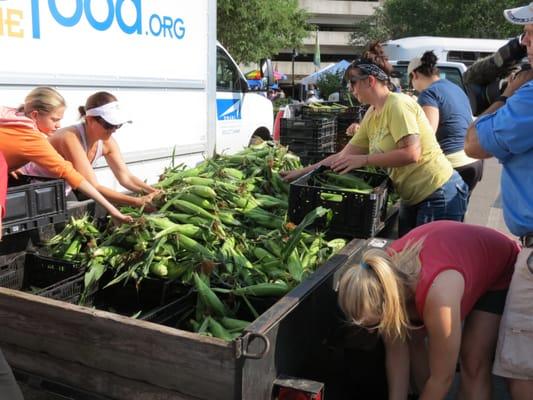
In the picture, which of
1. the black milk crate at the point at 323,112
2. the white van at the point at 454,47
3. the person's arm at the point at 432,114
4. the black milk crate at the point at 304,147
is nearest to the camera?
the person's arm at the point at 432,114

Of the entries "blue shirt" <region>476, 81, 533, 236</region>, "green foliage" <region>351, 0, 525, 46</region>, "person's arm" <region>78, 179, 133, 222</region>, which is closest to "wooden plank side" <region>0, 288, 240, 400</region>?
"person's arm" <region>78, 179, 133, 222</region>

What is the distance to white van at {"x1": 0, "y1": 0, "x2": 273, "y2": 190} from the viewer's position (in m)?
4.89

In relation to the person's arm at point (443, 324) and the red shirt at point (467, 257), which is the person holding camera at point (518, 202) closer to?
the red shirt at point (467, 257)

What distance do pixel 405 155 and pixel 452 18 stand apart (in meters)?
38.5

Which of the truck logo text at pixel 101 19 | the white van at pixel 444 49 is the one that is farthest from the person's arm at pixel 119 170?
the white van at pixel 444 49


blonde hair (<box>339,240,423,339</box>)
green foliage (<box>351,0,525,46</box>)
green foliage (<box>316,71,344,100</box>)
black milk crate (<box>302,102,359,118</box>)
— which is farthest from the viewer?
green foliage (<box>351,0,525,46</box>)

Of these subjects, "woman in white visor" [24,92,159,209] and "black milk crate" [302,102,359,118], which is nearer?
"woman in white visor" [24,92,159,209]

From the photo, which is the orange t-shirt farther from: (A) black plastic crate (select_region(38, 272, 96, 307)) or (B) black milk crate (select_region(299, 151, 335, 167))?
(B) black milk crate (select_region(299, 151, 335, 167))

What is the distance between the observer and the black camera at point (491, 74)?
274 centimetres

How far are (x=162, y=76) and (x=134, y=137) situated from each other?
86 centimetres

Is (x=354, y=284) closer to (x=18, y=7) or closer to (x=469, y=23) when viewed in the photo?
(x=18, y=7)

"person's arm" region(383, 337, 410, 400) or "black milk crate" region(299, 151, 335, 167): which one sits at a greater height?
"black milk crate" region(299, 151, 335, 167)

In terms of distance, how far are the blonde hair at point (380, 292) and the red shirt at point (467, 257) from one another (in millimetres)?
72

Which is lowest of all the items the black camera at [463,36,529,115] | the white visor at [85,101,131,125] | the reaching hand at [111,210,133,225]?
the reaching hand at [111,210,133,225]
